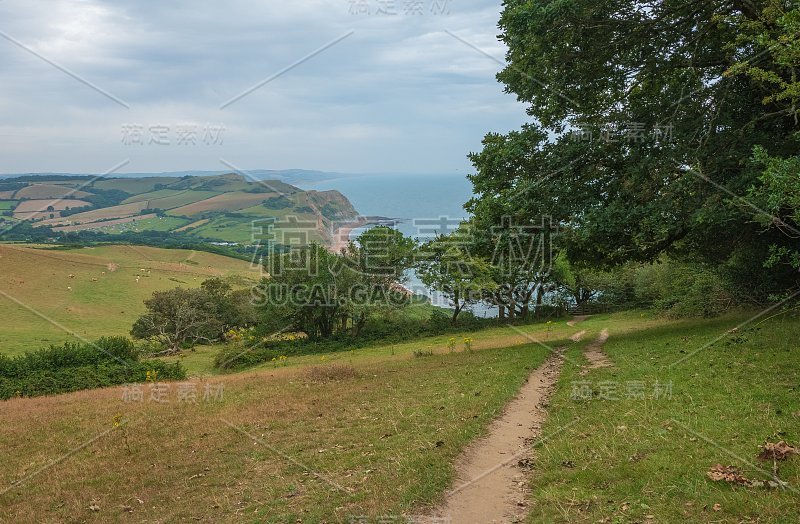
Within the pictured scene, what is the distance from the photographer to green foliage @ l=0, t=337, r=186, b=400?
90.8ft

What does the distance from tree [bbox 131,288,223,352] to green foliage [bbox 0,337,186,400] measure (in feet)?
77.3

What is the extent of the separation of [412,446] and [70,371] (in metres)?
27.4

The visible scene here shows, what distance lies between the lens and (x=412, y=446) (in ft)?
32.7

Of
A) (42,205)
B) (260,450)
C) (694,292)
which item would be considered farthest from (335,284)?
(42,205)

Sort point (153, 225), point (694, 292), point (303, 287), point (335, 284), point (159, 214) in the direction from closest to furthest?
point (694, 292)
point (335, 284)
point (303, 287)
point (153, 225)
point (159, 214)

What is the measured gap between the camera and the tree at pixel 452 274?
47125mm

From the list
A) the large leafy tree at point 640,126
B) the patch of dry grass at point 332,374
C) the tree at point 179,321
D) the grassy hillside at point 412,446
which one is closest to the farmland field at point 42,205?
the tree at point 179,321

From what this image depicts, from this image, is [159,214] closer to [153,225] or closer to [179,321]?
[153,225]

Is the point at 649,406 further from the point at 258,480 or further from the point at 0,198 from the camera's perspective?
the point at 0,198

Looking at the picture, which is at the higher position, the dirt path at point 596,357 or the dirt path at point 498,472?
the dirt path at point 498,472

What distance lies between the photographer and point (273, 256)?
156 feet

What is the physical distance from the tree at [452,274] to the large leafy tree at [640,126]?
25608 millimetres

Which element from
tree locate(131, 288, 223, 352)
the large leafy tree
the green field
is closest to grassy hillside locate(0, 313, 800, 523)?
the large leafy tree

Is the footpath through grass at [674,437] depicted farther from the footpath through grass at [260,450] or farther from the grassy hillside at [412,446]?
the footpath through grass at [260,450]
